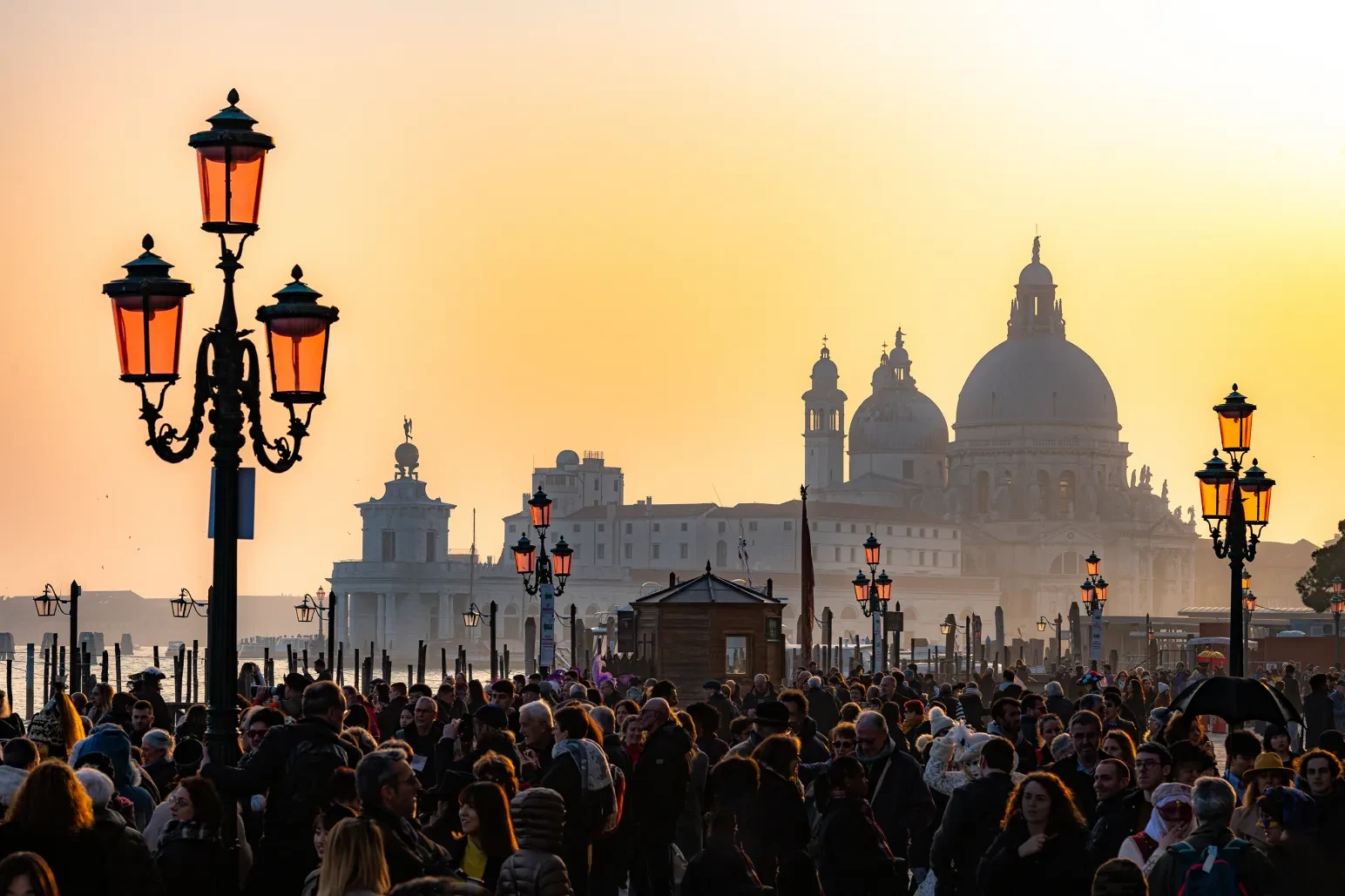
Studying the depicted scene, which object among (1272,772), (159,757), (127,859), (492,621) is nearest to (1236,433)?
(1272,772)

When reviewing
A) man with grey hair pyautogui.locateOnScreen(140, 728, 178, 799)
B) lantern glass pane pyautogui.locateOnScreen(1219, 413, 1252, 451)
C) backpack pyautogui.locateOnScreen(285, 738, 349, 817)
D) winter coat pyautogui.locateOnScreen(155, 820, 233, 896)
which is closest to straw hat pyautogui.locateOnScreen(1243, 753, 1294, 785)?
backpack pyautogui.locateOnScreen(285, 738, 349, 817)

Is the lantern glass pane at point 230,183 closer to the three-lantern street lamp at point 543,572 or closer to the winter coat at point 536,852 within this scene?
the winter coat at point 536,852

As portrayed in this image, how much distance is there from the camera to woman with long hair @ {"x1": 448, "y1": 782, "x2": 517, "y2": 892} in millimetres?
7621

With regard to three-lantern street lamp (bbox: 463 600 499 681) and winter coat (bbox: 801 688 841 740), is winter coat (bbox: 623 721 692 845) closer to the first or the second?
winter coat (bbox: 801 688 841 740)

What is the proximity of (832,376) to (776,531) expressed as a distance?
18941 mm

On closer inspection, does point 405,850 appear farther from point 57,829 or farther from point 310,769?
point 310,769

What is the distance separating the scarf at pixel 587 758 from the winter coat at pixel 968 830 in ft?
4.85

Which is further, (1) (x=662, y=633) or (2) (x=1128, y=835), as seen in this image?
(1) (x=662, y=633)

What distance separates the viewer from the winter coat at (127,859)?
284 inches

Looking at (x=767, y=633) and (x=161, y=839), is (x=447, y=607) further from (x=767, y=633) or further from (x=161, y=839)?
(x=161, y=839)

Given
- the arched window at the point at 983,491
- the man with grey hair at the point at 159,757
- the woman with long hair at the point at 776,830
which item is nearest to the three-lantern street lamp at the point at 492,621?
the man with grey hair at the point at 159,757

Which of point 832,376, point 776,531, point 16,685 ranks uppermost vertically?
point 832,376


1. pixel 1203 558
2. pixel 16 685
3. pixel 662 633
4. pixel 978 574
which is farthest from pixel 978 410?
pixel 662 633

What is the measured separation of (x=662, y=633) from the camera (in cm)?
3416
